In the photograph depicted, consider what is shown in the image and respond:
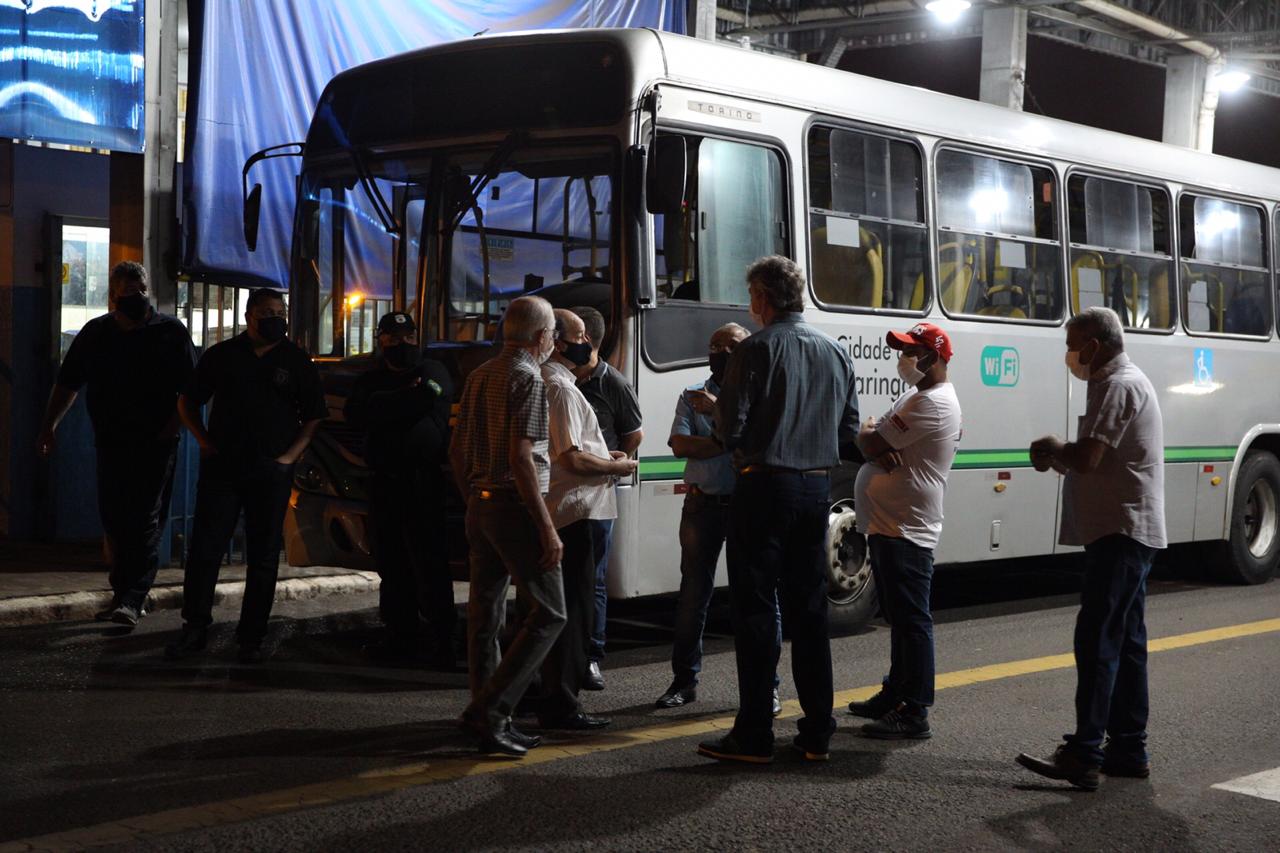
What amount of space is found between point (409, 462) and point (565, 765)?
94.8 inches

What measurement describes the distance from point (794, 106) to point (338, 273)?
2702mm

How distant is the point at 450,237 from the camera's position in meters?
8.46

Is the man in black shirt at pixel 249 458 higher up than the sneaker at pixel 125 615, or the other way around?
the man in black shirt at pixel 249 458

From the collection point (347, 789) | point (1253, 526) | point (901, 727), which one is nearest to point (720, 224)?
point (901, 727)

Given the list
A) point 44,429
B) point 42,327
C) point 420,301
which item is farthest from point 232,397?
point 42,327

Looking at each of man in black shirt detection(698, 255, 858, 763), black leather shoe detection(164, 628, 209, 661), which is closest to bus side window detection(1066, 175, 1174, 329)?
man in black shirt detection(698, 255, 858, 763)

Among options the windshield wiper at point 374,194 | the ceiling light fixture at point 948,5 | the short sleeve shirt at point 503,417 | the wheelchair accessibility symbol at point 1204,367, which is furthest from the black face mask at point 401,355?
the ceiling light fixture at point 948,5

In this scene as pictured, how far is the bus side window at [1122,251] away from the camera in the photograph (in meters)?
10.9

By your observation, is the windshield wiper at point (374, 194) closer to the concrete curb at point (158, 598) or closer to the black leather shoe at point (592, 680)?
the concrete curb at point (158, 598)

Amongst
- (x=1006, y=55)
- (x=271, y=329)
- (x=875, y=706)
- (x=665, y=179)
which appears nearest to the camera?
(x=875, y=706)

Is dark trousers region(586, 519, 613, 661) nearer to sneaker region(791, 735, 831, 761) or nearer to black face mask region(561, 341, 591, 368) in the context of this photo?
black face mask region(561, 341, 591, 368)

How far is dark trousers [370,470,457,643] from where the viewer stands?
8.03m

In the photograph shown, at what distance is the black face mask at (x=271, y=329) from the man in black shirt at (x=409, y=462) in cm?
47

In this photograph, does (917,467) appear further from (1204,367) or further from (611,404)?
(1204,367)
